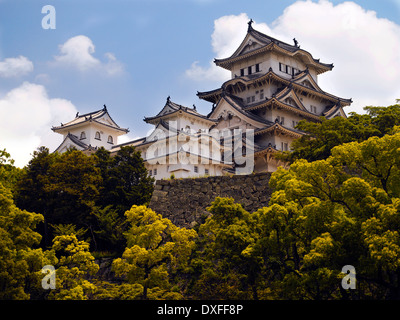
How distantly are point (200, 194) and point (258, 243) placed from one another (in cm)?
763

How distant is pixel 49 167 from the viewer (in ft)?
103

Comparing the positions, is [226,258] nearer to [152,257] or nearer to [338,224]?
[152,257]

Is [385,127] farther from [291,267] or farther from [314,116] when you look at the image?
[314,116]

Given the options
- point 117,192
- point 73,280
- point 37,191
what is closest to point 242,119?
point 117,192

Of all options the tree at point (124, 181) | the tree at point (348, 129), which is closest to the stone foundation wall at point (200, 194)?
the tree at point (124, 181)

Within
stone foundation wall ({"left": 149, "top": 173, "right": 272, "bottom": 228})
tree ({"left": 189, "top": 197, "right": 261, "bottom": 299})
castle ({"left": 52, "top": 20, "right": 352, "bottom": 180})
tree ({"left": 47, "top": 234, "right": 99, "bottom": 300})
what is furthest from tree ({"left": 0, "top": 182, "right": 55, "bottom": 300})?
castle ({"left": 52, "top": 20, "right": 352, "bottom": 180})

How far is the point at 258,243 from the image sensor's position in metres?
19.7

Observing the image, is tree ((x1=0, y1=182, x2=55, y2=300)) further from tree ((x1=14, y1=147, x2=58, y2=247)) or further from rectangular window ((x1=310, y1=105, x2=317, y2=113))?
rectangular window ((x1=310, y1=105, x2=317, y2=113))

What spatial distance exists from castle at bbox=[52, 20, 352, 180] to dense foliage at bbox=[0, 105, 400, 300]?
59.0ft

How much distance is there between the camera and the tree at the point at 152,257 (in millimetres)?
21375

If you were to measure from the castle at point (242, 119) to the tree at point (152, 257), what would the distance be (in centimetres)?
2131

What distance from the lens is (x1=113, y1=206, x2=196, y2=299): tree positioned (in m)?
21.4

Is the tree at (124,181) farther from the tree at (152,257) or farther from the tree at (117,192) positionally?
the tree at (152,257)

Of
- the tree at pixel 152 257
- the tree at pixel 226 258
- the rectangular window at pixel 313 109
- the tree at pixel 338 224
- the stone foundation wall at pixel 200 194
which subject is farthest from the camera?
the rectangular window at pixel 313 109
